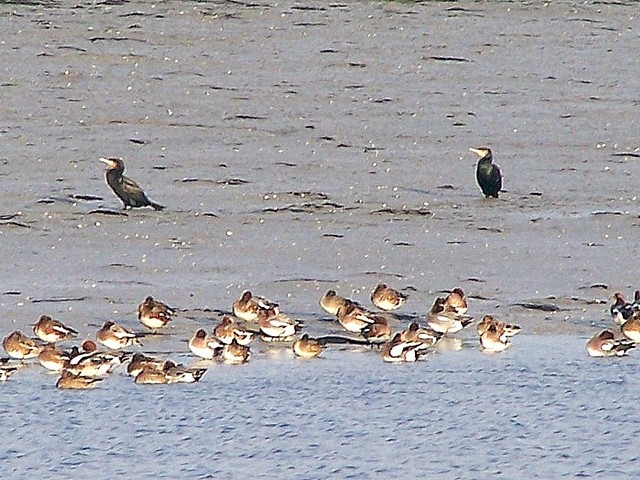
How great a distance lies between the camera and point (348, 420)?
32.2ft

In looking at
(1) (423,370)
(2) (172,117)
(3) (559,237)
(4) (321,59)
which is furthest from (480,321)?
(4) (321,59)

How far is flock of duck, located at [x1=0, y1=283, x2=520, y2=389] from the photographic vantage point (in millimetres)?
10453

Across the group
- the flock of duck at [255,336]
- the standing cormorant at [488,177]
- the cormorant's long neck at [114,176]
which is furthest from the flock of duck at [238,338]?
the standing cormorant at [488,177]

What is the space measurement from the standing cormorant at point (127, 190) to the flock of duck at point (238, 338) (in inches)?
87.3

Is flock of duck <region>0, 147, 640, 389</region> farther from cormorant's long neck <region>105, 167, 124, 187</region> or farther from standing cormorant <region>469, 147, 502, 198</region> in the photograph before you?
standing cormorant <region>469, 147, 502, 198</region>

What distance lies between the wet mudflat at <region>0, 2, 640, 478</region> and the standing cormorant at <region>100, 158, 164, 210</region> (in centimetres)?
12

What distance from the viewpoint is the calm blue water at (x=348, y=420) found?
9.09m

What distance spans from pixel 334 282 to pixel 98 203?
2.68 m

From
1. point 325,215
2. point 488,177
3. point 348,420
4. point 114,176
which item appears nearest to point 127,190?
point 114,176

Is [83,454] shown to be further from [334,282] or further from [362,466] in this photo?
[334,282]

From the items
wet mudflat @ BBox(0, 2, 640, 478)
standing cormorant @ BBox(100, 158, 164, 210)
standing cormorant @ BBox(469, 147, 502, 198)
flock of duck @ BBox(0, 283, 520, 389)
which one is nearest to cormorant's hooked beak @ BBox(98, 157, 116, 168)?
standing cormorant @ BBox(100, 158, 164, 210)

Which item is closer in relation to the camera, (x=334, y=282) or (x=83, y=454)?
(x=83, y=454)

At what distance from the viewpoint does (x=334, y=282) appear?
12414 mm

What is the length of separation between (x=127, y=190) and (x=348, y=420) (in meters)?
4.54
